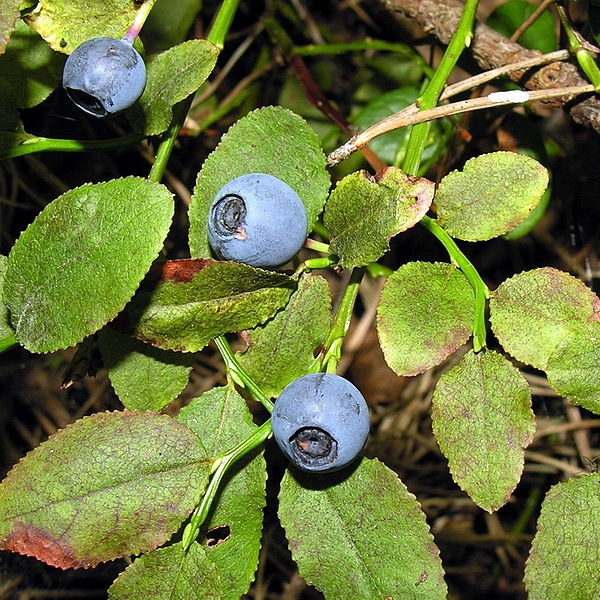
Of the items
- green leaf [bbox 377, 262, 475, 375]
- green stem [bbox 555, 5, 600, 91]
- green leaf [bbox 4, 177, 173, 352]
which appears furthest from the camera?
green stem [bbox 555, 5, 600, 91]

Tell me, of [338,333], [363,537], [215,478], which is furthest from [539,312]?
[215,478]

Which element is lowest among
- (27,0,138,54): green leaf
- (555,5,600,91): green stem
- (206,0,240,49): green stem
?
(555,5,600,91): green stem

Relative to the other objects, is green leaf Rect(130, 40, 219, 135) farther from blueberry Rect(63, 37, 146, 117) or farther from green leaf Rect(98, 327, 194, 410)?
green leaf Rect(98, 327, 194, 410)

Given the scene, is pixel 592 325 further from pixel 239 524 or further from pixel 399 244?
pixel 399 244

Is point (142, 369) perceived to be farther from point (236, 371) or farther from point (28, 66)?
point (28, 66)

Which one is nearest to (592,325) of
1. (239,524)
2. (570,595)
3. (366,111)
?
(570,595)

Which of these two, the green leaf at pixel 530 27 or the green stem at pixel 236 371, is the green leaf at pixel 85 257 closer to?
the green stem at pixel 236 371

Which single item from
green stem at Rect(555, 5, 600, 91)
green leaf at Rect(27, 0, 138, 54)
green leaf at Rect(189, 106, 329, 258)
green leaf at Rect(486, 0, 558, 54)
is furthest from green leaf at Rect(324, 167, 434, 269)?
green leaf at Rect(486, 0, 558, 54)
